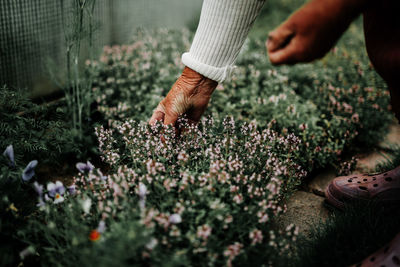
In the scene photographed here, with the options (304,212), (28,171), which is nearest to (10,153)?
(28,171)

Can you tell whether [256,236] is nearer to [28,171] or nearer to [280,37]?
[280,37]

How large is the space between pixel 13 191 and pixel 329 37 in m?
1.53

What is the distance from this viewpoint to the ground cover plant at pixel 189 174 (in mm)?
1437

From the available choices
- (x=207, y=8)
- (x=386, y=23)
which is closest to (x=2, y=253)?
(x=207, y=8)

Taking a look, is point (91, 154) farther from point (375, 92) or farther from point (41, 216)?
point (375, 92)

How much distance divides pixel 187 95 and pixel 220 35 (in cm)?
38

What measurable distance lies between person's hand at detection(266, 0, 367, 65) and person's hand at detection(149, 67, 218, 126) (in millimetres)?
614

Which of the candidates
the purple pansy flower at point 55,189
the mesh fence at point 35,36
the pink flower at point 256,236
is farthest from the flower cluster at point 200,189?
the mesh fence at point 35,36

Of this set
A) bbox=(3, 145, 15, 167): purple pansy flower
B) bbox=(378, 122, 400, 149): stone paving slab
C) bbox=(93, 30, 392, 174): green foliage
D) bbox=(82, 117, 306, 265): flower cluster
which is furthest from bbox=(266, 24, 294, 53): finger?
bbox=(378, 122, 400, 149): stone paving slab

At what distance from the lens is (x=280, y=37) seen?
1441 mm

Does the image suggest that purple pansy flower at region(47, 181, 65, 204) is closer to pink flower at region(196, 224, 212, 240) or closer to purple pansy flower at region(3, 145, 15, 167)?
purple pansy flower at region(3, 145, 15, 167)

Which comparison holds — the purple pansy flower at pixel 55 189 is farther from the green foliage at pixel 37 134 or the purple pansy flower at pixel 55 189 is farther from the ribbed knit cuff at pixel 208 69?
the ribbed knit cuff at pixel 208 69

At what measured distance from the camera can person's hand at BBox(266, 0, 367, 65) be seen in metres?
1.31

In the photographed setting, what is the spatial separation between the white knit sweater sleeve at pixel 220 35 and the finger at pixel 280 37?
42 centimetres
